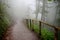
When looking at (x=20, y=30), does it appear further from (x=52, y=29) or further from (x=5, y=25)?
(x=52, y=29)

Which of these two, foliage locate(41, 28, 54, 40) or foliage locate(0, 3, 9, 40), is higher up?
foliage locate(0, 3, 9, 40)

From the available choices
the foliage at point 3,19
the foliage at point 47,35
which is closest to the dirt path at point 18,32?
the foliage at point 3,19

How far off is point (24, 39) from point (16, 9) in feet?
1.63

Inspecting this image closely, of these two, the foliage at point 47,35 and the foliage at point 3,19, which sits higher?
the foliage at point 3,19

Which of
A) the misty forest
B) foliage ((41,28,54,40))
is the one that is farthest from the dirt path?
foliage ((41,28,54,40))

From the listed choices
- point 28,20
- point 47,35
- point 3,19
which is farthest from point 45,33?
point 3,19

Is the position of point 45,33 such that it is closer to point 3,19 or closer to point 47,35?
point 47,35

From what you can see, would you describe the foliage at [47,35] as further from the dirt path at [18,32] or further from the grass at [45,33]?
the dirt path at [18,32]

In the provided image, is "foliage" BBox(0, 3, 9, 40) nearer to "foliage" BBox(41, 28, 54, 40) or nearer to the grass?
the grass

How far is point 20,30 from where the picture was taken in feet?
10.1

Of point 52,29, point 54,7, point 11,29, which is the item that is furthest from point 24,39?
point 54,7

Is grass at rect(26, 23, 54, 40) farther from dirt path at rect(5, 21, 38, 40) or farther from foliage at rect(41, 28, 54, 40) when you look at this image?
dirt path at rect(5, 21, 38, 40)

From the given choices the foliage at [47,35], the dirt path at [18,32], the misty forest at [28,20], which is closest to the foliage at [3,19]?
the misty forest at [28,20]

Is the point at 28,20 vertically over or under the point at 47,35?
over
